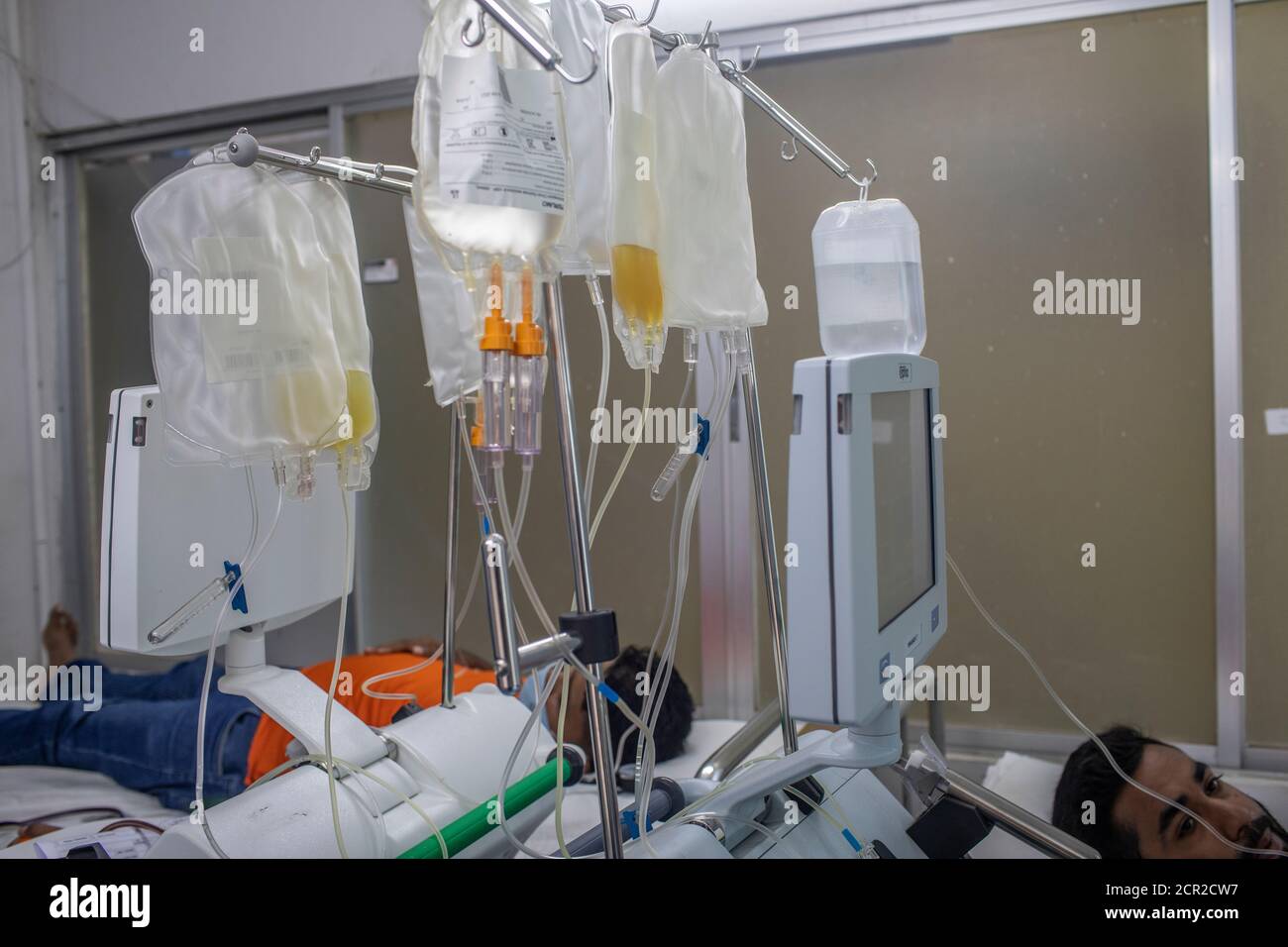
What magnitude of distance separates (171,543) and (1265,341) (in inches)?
90.5

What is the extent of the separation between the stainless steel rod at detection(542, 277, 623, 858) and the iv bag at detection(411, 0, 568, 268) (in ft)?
0.29

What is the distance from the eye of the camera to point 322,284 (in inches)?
48.1

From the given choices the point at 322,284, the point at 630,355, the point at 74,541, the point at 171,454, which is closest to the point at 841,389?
the point at 630,355

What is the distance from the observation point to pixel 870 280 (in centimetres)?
160

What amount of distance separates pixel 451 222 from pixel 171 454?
0.60m

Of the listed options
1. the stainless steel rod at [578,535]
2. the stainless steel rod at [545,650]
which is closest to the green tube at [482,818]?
the stainless steel rod at [578,535]

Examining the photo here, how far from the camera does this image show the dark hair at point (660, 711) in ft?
7.30

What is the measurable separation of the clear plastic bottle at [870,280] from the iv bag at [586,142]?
528 millimetres

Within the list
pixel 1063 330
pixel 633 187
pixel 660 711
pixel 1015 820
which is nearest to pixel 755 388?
pixel 633 187

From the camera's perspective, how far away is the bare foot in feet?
10.1

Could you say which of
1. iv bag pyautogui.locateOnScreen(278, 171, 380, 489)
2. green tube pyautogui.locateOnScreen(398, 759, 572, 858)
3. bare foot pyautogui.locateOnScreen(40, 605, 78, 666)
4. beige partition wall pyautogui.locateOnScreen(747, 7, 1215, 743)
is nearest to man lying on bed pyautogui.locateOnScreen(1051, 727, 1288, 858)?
beige partition wall pyautogui.locateOnScreen(747, 7, 1215, 743)

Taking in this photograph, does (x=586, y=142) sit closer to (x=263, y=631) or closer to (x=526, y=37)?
(x=526, y=37)
